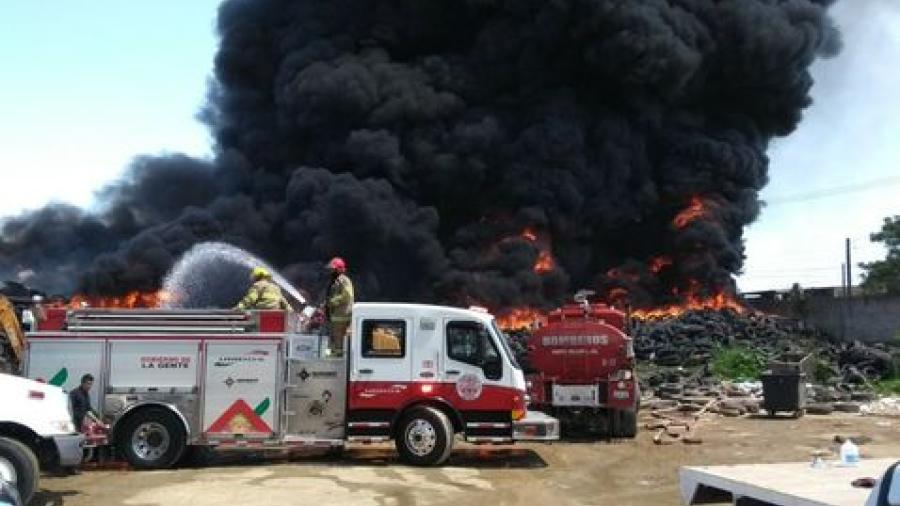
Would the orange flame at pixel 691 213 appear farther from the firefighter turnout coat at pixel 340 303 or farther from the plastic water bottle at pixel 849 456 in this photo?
the plastic water bottle at pixel 849 456

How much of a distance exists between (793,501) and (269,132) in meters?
51.4

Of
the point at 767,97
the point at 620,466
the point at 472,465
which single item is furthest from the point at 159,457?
the point at 767,97

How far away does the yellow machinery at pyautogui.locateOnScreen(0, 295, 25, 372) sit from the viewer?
14.4 meters

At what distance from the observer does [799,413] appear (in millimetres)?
20734

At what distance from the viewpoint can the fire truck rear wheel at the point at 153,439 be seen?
13969 mm

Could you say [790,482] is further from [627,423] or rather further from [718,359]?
[718,359]

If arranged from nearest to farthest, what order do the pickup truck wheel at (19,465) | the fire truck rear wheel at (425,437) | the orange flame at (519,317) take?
the pickup truck wheel at (19,465)
the fire truck rear wheel at (425,437)
the orange flame at (519,317)

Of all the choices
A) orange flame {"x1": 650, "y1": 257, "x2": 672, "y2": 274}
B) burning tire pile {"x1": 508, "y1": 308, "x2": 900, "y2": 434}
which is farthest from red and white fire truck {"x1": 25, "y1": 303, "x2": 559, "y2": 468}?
orange flame {"x1": 650, "y1": 257, "x2": 672, "y2": 274}

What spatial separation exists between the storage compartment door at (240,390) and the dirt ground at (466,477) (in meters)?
0.60

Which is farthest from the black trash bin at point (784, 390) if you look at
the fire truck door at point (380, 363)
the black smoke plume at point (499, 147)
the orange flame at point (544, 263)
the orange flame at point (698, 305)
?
the orange flame at point (544, 263)

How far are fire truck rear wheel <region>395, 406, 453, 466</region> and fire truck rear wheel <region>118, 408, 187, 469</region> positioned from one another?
3197 mm

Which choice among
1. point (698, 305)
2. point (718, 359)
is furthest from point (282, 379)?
point (698, 305)

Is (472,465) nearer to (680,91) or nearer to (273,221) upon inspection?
(273,221)

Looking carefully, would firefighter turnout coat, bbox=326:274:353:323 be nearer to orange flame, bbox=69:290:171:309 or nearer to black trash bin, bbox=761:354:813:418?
black trash bin, bbox=761:354:813:418
